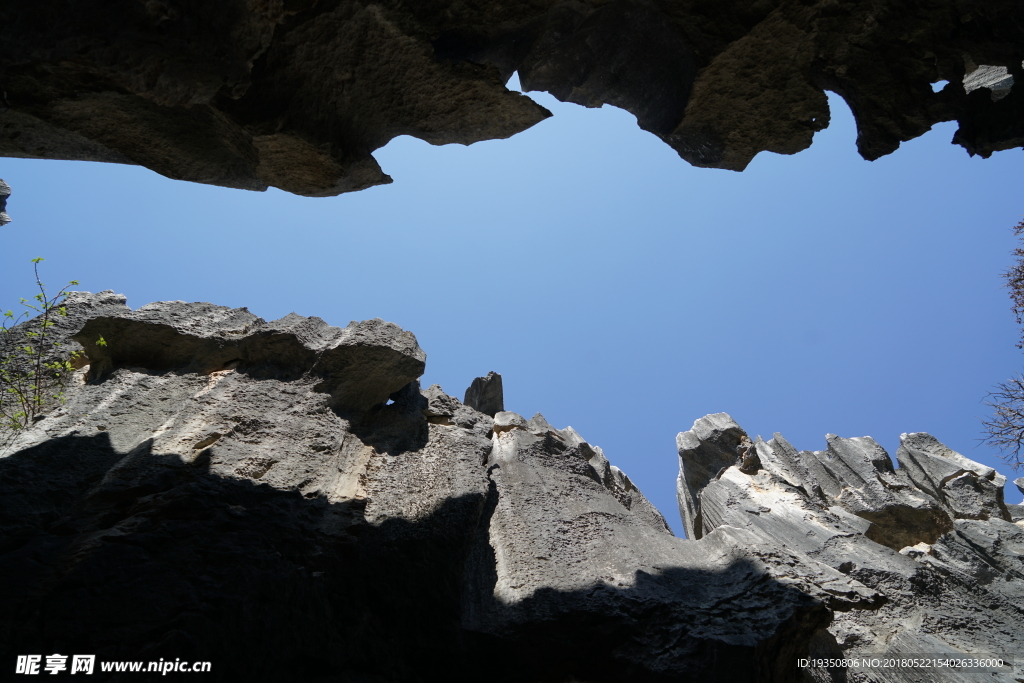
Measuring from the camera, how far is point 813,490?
423 inches

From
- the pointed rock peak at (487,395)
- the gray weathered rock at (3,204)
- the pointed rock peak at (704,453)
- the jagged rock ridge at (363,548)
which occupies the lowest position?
the jagged rock ridge at (363,548)

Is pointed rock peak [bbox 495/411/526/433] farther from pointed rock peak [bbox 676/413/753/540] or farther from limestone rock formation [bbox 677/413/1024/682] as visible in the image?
pointed rock peak [bbox 676/413/753/540]

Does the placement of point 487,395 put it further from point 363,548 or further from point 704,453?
point 363,548

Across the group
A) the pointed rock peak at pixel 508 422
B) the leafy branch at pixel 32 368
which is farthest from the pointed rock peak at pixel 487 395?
the leafy branch at pixel 32 368

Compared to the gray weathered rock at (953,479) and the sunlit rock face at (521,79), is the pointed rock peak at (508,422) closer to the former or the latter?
the sunlit rock face at (521,79)

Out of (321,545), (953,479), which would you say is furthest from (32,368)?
(953,479)

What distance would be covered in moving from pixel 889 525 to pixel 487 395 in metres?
7.94

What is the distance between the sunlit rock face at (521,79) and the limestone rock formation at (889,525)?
17.7 ft

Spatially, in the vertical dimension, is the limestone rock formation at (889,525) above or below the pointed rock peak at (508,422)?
below

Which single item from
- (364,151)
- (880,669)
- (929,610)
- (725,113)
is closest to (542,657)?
(880,669)

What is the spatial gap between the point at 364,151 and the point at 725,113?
336cm

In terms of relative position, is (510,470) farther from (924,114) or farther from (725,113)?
(924,114)

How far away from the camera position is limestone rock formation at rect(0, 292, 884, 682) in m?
3.54

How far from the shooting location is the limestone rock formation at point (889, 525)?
681 centimetres
